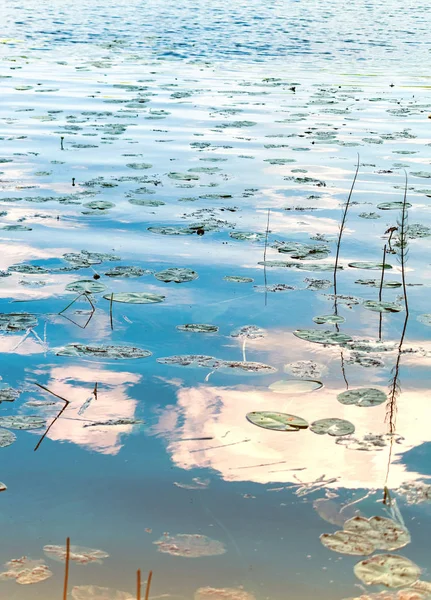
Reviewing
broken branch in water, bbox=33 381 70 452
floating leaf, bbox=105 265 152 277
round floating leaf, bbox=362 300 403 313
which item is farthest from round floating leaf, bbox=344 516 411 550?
floating leaf, bbox=105 265 152 277

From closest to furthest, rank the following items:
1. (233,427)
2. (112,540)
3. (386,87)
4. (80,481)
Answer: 1. (112,540)
2. (80,481)
3. (233,427)
4. (386,87)

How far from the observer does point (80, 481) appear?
106 inches

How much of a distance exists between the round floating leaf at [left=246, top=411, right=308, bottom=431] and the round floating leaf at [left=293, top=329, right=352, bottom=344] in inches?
30.2

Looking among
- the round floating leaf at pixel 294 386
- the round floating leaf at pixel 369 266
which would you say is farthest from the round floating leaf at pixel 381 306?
the round floating leaf at pixel 294 386

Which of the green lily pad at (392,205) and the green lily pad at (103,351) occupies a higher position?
the green lily pad at (392,205)

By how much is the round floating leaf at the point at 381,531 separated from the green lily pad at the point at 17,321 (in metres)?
1.92

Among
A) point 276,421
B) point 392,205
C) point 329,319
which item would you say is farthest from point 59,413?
point 392,205

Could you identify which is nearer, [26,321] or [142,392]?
[142,392]

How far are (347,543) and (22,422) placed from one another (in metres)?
1.22

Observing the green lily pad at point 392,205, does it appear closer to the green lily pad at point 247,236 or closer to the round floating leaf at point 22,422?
the green lily pad at point 247,236

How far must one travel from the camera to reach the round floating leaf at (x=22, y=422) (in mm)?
2986

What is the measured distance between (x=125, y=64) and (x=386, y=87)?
13.8 ft

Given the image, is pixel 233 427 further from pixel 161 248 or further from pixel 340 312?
pixel 161 248

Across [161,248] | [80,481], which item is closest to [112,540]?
[80,481]
